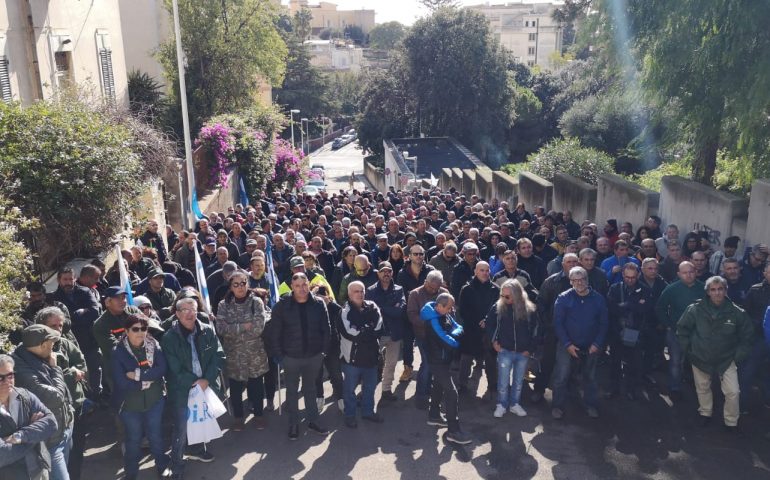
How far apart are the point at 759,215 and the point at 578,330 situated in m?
4.19

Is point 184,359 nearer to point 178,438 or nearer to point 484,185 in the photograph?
point 178,438

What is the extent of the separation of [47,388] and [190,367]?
4.19ft

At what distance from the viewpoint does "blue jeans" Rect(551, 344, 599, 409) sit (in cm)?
766

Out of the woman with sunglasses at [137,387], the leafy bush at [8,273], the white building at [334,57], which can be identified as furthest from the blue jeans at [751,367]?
the white building at [334,57]

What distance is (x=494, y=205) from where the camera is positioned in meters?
16.3

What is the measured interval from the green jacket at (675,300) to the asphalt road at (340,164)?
42.1m

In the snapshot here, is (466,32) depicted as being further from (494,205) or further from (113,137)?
(113,137)

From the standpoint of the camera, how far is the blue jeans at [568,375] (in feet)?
25.1

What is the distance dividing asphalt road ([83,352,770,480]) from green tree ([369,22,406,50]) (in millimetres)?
129467

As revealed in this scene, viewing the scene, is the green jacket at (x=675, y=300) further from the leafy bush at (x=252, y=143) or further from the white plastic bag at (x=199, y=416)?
the leafy bush at (x=252, y=143)

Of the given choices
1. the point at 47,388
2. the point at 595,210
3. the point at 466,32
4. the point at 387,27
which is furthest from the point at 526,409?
the point at 387,27

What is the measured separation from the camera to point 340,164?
2904 inches

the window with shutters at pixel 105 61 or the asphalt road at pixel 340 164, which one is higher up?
the window with shutters at pixel 105 61

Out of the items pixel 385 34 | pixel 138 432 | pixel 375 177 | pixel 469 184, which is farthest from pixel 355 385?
pixel 385 34
